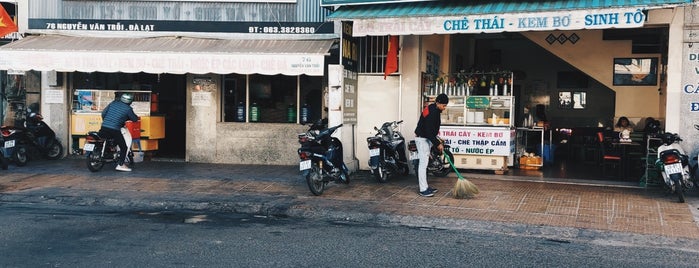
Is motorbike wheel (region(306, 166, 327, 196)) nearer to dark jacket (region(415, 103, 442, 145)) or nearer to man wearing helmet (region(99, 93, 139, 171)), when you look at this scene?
dark jacket (region(415, 103, 442, 145))

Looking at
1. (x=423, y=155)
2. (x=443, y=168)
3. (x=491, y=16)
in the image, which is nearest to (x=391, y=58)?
(x=443, y=168)

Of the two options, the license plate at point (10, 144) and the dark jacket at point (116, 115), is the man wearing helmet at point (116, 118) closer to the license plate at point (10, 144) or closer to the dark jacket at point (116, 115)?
the dark jacket at point (116, 115)

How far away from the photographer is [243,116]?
1478 cm

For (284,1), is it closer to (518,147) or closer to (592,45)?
(518,147)

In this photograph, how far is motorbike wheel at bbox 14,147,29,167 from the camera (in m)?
13.6

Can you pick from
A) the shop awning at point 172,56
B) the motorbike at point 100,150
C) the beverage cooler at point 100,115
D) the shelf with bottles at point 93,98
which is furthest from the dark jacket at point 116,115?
the shelf with bottles at point 93,98

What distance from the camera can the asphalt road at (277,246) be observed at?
6.35 meters

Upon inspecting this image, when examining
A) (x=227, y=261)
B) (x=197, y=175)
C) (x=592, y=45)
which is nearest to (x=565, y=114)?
(x=592, y=45)

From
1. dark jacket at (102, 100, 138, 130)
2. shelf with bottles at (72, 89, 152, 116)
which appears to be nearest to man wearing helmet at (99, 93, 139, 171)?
dark jacket at (102, 100, 138, 130)

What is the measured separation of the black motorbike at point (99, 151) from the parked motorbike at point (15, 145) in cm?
165

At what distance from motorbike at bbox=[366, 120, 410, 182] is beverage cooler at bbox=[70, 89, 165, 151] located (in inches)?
226

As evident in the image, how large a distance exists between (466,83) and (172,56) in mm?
5914

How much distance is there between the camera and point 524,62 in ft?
67.9

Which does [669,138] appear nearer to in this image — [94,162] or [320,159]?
[320,159]
